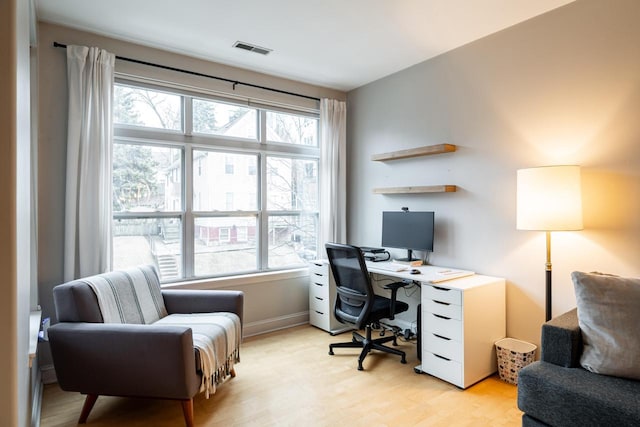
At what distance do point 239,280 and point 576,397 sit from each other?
109 inches

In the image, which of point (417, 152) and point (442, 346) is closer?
point (442, 346)

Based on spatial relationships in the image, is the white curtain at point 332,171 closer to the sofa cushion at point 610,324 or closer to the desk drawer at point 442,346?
the desk drawer at point 442,346

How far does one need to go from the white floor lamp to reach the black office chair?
108cm

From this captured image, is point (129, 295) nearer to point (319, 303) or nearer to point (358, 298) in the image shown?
point (358, 298)

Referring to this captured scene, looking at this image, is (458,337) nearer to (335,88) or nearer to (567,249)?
(567,249)

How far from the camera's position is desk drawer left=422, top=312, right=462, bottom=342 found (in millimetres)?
2570

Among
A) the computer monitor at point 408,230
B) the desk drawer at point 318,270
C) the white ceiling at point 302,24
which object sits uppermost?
the white ceiling at point 302,24

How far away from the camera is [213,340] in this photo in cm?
229

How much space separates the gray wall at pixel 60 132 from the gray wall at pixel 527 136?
172 cm

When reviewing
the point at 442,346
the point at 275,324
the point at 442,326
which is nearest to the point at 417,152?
the point at 442,326

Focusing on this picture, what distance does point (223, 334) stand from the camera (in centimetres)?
241

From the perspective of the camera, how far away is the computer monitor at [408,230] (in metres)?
3.35

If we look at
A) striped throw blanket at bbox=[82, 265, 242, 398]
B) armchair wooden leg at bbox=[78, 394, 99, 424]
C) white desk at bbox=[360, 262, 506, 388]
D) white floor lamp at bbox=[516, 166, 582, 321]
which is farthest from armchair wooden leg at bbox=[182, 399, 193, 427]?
white floor lamp at bbox=[516, 166, 582, 321]

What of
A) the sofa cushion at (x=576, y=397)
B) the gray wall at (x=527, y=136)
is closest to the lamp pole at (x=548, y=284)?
the gray wall at (x=527, y=136)
